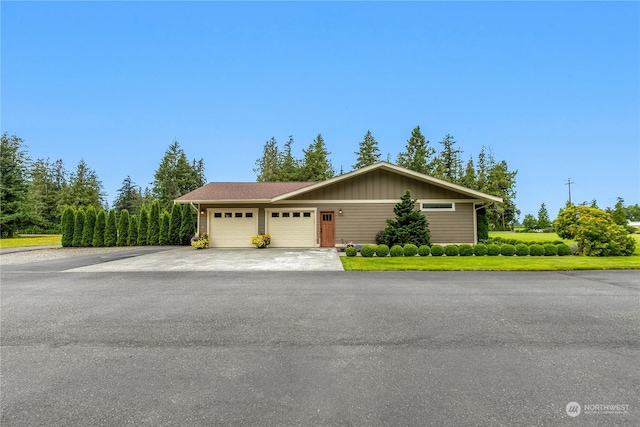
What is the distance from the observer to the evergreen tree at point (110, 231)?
19.0 meters

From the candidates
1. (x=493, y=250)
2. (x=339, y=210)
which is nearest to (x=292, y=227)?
(x=339, y=210)

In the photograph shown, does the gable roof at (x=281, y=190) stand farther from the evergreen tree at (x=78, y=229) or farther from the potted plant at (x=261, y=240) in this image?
the evergreen tree at (x=78, y=229)

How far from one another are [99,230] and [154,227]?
3.26 metres

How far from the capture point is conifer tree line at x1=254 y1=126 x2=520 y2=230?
37406 mm

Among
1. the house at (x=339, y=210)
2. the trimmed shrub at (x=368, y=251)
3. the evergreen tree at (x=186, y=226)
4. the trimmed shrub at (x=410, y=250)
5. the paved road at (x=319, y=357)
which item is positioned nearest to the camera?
the paved road at (x=319, y=357)

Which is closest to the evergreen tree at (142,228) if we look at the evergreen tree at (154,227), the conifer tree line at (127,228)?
the conifer tree line at (127,228)

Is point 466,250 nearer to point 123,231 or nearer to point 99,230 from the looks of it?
point 123,231

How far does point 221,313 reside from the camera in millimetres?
4551

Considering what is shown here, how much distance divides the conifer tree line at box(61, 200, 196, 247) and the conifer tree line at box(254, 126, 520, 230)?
781 inches

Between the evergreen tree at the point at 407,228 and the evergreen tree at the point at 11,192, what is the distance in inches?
1374

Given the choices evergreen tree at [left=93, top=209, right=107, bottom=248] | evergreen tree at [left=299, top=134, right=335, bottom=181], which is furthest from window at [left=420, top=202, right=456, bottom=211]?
evergreen tree at [left=299, top=134, right=335, bottom=181]

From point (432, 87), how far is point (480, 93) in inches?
163

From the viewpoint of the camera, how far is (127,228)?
771 inches

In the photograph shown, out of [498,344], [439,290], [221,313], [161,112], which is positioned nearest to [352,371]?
[498,344]
